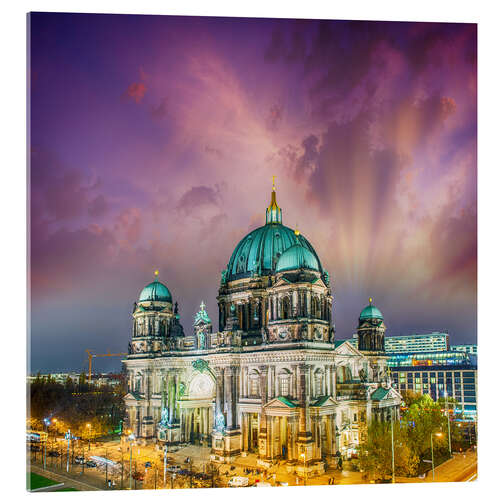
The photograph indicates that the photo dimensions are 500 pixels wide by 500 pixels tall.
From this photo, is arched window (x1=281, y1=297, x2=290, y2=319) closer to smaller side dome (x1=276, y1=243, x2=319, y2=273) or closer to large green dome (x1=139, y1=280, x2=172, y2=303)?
smaller side dome (x1=276, y1=243, x2=319, y2=273)

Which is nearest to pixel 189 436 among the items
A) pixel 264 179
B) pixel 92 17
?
pixel 264 179

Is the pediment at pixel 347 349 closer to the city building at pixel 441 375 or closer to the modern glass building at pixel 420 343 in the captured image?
the modern glass building at pixel 420 343

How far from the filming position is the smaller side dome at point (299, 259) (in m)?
34.0

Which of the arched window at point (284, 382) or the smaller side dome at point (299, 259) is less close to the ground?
the smaller side dome at point (299, 259)

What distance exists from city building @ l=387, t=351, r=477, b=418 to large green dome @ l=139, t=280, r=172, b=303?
19259 millimetres

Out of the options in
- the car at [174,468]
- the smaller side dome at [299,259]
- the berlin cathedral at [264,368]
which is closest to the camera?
the car at [174,468]

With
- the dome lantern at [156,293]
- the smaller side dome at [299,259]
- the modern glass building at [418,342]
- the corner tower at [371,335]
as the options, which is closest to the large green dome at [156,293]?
the dome lantern at [156,293]

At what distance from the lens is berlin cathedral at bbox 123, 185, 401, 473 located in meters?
32.5

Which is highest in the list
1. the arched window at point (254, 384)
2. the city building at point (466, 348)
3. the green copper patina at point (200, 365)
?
the city building at point (466, 348)

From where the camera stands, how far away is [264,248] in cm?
4028

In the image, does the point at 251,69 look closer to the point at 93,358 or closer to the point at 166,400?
the point at 93,358

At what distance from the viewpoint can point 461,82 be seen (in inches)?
1149

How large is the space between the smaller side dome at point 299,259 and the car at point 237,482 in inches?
466
